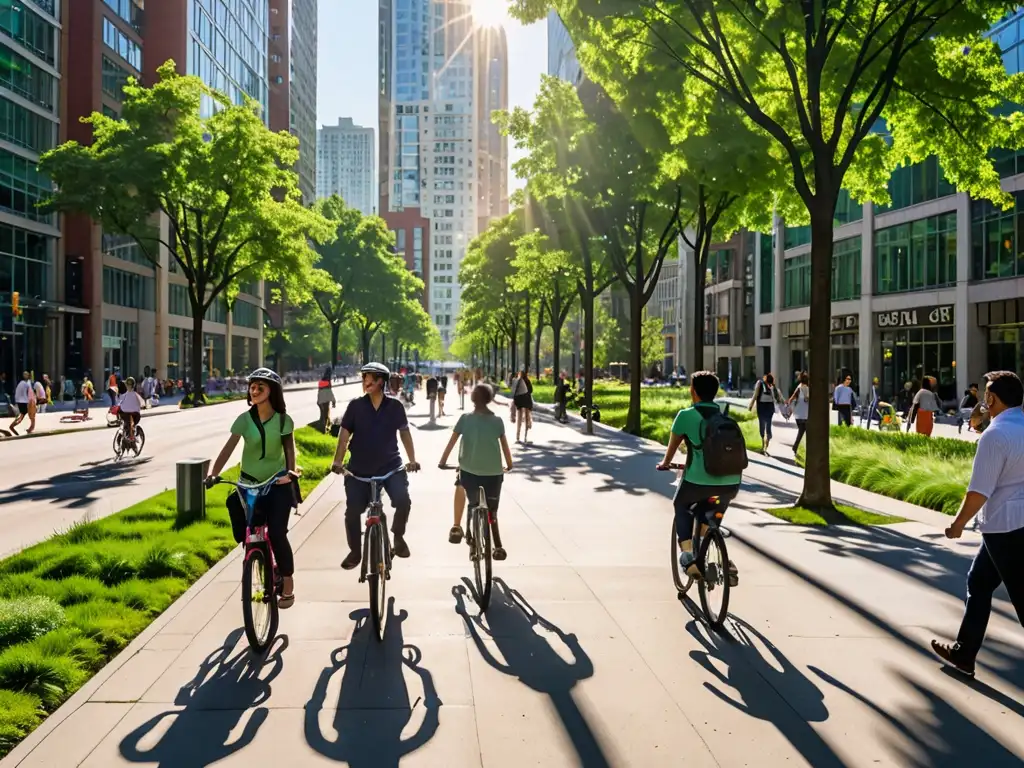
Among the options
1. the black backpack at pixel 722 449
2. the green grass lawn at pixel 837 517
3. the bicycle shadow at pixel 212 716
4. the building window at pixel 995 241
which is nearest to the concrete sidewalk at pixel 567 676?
the bicycle shadow at pixel 212 716

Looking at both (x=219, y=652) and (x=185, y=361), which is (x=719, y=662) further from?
(x=185, y=361)

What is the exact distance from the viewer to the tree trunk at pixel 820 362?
13586 millimetres

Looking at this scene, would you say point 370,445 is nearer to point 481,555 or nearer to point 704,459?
point 481,555

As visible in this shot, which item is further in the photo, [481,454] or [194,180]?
[194,180]

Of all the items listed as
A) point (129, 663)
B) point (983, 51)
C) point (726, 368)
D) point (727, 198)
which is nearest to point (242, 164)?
point (727, 198)

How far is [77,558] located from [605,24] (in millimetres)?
10033

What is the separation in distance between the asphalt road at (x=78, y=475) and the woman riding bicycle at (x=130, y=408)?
69cm

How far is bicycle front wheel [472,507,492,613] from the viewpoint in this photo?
311 inches

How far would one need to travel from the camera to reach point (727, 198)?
25.0 m

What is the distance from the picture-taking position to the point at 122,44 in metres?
59.4

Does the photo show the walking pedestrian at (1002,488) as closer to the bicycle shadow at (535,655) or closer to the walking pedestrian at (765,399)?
the bicycle shadow at (535,655)

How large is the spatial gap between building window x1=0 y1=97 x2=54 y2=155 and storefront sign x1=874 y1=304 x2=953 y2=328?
41.1 m

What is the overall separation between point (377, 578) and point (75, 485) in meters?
11.4

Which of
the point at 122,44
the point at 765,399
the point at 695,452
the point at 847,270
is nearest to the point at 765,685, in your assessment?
the point at 695,452
